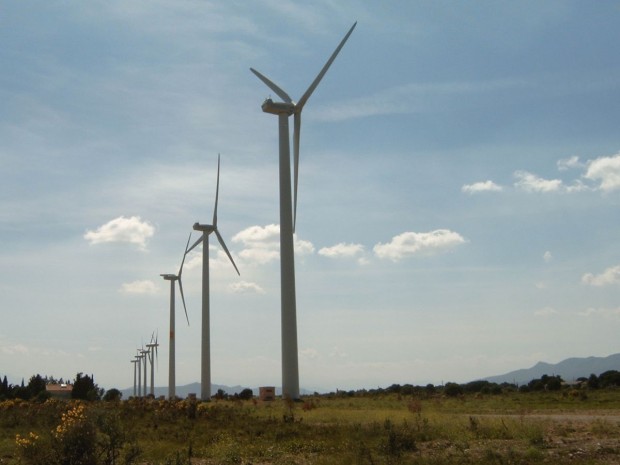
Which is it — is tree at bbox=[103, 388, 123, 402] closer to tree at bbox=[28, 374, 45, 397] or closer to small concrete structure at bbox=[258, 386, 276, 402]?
small concrete structure at bbox=[258, 386, 276, 402]

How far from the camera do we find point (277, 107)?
2365 inches

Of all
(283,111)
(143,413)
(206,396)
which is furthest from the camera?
(206,396)

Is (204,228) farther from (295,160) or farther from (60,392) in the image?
(60,392)

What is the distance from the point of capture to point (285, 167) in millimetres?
56688

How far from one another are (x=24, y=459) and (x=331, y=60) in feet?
137

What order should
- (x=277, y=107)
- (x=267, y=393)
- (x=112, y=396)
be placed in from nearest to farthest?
(x=277, y=107) → (x=267, y=393) → (x=112, y=396)

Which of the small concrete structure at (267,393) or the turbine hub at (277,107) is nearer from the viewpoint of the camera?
the turbine hub at (277,107)

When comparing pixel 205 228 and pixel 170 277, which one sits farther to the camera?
pixel 170 277

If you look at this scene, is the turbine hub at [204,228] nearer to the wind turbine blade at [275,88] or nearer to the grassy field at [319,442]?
the wind turbine blade at [275,88]

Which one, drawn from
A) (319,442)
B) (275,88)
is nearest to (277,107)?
(275,88)

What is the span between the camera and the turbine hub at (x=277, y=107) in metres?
59.9

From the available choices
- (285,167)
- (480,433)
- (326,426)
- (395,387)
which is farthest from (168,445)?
(395,387)

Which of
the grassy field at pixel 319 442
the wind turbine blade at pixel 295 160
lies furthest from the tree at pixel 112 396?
the grassy field at pixel 319 442

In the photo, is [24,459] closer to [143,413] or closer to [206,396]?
[143,413]
